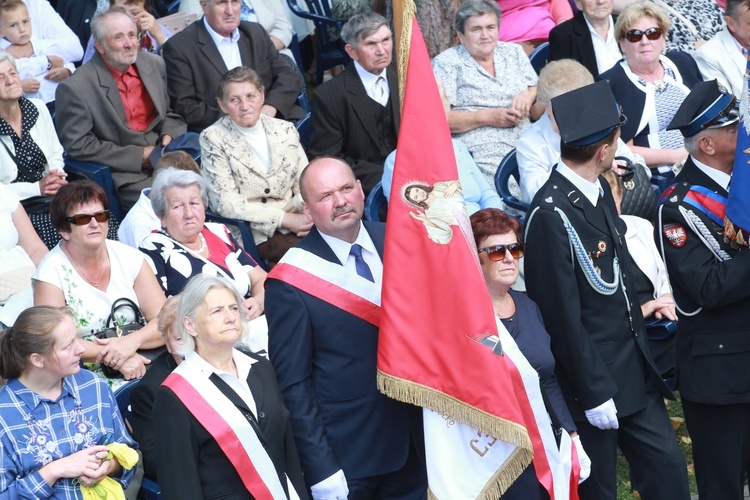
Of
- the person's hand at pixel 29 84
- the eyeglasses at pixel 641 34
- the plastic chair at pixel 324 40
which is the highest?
the person's hand at pixel 29 84

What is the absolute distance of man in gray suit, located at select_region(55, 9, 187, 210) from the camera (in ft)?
25.2

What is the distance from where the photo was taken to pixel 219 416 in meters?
4.41

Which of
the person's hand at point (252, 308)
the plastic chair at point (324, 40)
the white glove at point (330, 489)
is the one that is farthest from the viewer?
the plastic chair at point (324, 40)

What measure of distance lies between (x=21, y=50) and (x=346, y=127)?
258cm

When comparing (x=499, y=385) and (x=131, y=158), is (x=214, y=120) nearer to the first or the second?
(x=131, y=158)

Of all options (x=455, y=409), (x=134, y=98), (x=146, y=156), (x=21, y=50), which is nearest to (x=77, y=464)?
(x=455, y=409)

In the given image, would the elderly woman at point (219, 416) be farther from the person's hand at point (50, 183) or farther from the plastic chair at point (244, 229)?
the person's hand at point (50, 183)

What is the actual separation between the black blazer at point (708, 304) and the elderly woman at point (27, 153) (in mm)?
3984

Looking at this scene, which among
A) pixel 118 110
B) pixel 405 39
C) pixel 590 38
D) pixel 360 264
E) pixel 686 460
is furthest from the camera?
pixel 590 38

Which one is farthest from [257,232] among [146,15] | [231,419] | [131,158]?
[231,419]

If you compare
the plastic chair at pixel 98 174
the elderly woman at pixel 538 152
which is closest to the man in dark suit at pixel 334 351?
the elderly woman at pixel 538 152

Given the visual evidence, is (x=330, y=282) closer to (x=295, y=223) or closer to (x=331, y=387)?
(x=331, y=387)

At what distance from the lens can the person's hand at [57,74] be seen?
841 centimetres

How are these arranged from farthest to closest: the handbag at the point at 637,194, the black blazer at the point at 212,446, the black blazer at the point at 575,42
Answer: the black blazer at the point at 575,42 < the handbag at the point at 637,194 < the black blazer at the point at 212,446
